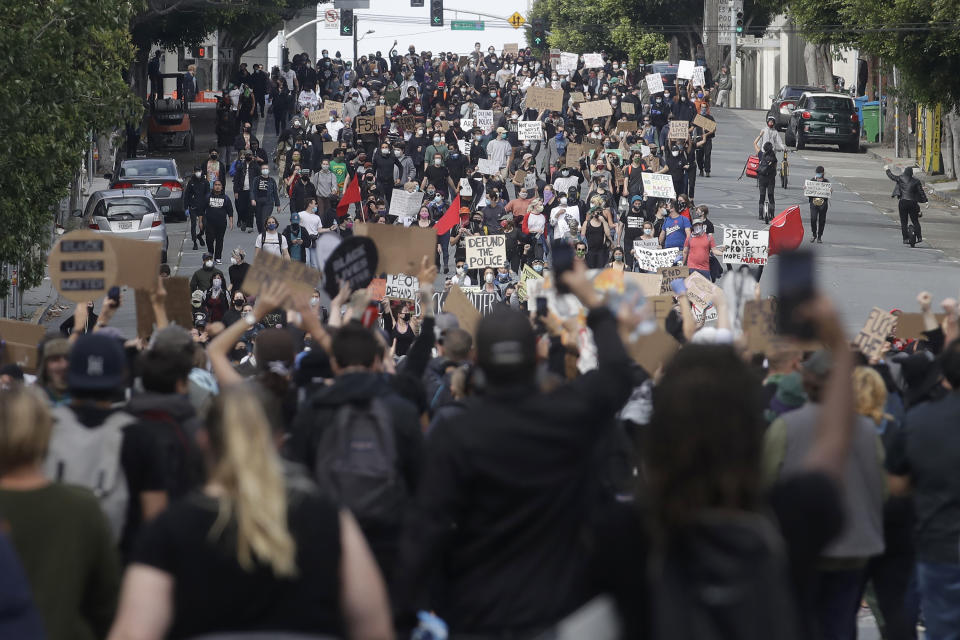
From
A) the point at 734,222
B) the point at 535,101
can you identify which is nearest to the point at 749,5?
the point at 535,101

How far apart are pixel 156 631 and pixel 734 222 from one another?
29.0 meters

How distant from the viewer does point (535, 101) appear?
36.7 meters

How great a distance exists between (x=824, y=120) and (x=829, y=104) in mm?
634

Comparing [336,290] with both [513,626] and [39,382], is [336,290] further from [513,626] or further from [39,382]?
[513,626]

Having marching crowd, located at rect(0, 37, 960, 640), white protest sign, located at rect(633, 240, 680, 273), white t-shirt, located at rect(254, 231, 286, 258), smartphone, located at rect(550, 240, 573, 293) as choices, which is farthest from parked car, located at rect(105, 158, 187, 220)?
smartphone, located at rect(550, 240, 573, 293)

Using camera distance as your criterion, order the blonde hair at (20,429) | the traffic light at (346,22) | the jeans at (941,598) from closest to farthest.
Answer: the blonde hair at (20,429) → the jeans at (941,598) → the traffic light at (346,22)

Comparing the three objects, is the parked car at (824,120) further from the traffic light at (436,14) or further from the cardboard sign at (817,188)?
the traffic light at (436,14)

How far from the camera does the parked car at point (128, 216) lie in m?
28.5

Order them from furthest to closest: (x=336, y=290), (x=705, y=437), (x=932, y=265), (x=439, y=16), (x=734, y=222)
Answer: (x=439, y=16), (x=734, y=222), (x=932, y=265), (x=336, y=290), (x=705, y=437)

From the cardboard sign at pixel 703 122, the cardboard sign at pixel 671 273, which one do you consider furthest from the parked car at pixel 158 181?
the cardboard sign at pixel 671 273

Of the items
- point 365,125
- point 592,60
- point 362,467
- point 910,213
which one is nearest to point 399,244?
point 362,467

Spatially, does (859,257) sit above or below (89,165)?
below

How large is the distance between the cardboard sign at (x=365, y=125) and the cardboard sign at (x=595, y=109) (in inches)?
194

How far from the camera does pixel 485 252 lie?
69.3 feet
